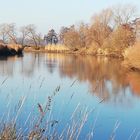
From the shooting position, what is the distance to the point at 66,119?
779 centimetres

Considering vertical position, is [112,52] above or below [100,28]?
below

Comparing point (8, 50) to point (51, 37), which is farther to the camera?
point (51, 37)

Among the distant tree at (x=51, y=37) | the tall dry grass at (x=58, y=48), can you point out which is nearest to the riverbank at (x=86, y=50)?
the tall dry grass at (x=58, y=48)

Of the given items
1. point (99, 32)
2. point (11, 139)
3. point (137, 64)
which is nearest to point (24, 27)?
point (99, 32)

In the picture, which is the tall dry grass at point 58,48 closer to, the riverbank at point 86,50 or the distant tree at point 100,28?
the riverbank at point 86,50

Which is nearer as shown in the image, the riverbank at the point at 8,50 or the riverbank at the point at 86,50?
the riverbank at the point at 8,50

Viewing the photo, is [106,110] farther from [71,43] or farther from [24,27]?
[24,27]

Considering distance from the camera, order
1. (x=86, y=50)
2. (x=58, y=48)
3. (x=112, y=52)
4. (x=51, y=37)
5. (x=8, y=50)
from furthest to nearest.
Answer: (x=51, y=37) < (x=58, y=48) < (x=86, y=50) < (x=112, y=52) < (x=8, y=50)

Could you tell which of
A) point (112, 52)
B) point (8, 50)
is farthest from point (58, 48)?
point (8, 50)

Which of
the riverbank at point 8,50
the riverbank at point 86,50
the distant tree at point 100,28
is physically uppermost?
the distant tree at point 100,28

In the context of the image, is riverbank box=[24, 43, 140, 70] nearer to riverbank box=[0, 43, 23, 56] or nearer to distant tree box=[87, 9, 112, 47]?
distant tree box=[87, 9, 112, 47]

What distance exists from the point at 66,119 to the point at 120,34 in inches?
1328

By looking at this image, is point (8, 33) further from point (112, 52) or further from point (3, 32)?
point (112, 52)

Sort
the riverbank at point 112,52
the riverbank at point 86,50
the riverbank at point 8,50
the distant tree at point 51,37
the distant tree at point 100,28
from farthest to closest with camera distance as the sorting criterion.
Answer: the distant tree at point 51,37, the distant tree at point 100,28, the riverbank at point 86,50, the riverbank at point 8,50, the riverbank at point 112,52
